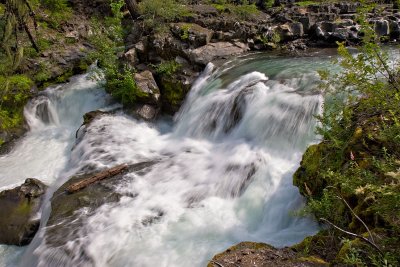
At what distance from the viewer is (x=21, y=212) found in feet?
24.7

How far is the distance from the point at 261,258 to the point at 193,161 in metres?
4.66

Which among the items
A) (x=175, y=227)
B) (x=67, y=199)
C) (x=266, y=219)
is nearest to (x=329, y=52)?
(x=266, y=219)

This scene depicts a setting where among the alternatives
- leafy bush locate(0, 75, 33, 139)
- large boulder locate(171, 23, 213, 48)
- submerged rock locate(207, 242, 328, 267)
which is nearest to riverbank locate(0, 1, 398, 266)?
large boulder locate(171, 23, 213, 48)

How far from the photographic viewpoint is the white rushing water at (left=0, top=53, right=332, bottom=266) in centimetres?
572

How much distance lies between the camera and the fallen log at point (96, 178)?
7.33 m

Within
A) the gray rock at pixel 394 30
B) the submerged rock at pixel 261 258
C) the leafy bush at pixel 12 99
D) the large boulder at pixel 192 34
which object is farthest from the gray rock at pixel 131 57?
the gray rock at pixel 394 30

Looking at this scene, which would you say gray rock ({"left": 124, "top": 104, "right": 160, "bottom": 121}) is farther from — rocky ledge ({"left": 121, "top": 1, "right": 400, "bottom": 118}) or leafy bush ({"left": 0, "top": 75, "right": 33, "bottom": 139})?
leafy bush ({"left": 0, "top": 75, "right": 33, "bottom": 139})

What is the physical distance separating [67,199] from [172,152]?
3.13 metres

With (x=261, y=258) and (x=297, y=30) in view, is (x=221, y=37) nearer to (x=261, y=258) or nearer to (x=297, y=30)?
(x=297, y=30)

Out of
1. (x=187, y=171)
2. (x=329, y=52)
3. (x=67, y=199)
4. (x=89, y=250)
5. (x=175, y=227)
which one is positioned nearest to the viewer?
(x=89, y=250)

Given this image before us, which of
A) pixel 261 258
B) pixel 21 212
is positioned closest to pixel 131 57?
pixel 21 212

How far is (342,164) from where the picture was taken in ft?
15.3

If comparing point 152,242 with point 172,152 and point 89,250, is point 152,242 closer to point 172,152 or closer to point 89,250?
point 89,250

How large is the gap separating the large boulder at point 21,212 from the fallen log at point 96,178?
41.9 inches
